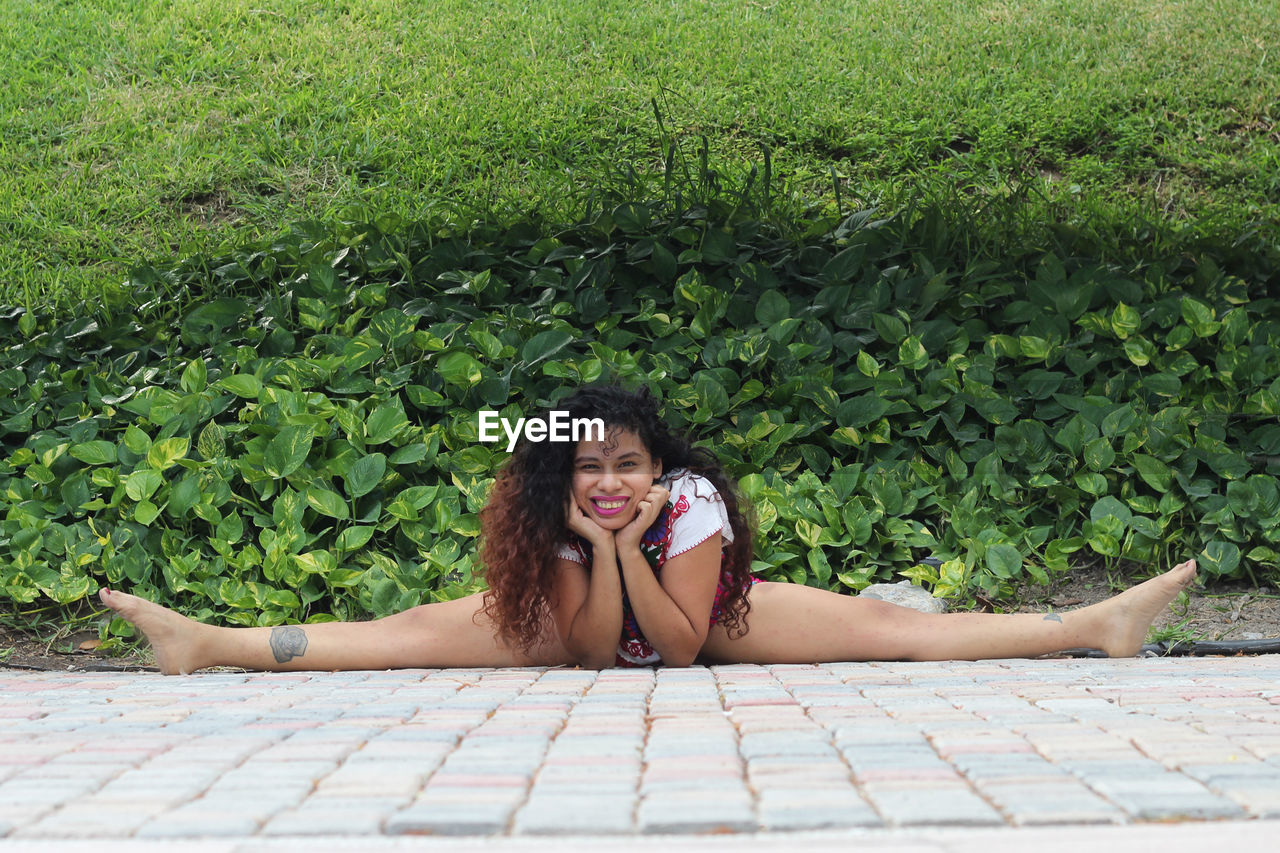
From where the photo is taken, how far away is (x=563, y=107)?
6223 millimetres

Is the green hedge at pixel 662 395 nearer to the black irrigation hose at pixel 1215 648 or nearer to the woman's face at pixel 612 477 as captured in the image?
the black irrigation hose at pixel 1215 648

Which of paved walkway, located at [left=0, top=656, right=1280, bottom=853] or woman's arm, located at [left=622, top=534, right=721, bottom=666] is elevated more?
woman's arm, located at [left=622, top=534, right=721, bottom=666]

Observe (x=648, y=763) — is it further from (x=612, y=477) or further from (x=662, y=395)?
(x=662, y=395)

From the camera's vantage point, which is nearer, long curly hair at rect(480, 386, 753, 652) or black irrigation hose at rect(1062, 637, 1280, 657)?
long curly hair at rect(480, 386, 753, 652)

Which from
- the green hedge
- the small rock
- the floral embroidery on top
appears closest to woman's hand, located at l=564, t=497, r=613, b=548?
the floral embroidery on top

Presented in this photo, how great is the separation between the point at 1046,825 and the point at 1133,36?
693 cm

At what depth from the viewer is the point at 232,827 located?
3.92ft

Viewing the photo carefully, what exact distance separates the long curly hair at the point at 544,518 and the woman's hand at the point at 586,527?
4 cm

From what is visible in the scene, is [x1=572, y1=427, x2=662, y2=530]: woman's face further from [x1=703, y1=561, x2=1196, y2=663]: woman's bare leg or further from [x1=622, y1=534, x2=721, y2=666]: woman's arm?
[x1=703, y1=561, x2=1196, y2=663]: woman's bare leg

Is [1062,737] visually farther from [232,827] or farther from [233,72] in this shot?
[233,72]

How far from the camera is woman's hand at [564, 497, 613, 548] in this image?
2402mm

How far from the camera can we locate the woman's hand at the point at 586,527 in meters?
2.40

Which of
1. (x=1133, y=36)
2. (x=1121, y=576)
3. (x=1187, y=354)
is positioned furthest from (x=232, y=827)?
(x=1133, y=36)

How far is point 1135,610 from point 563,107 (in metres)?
4.54
